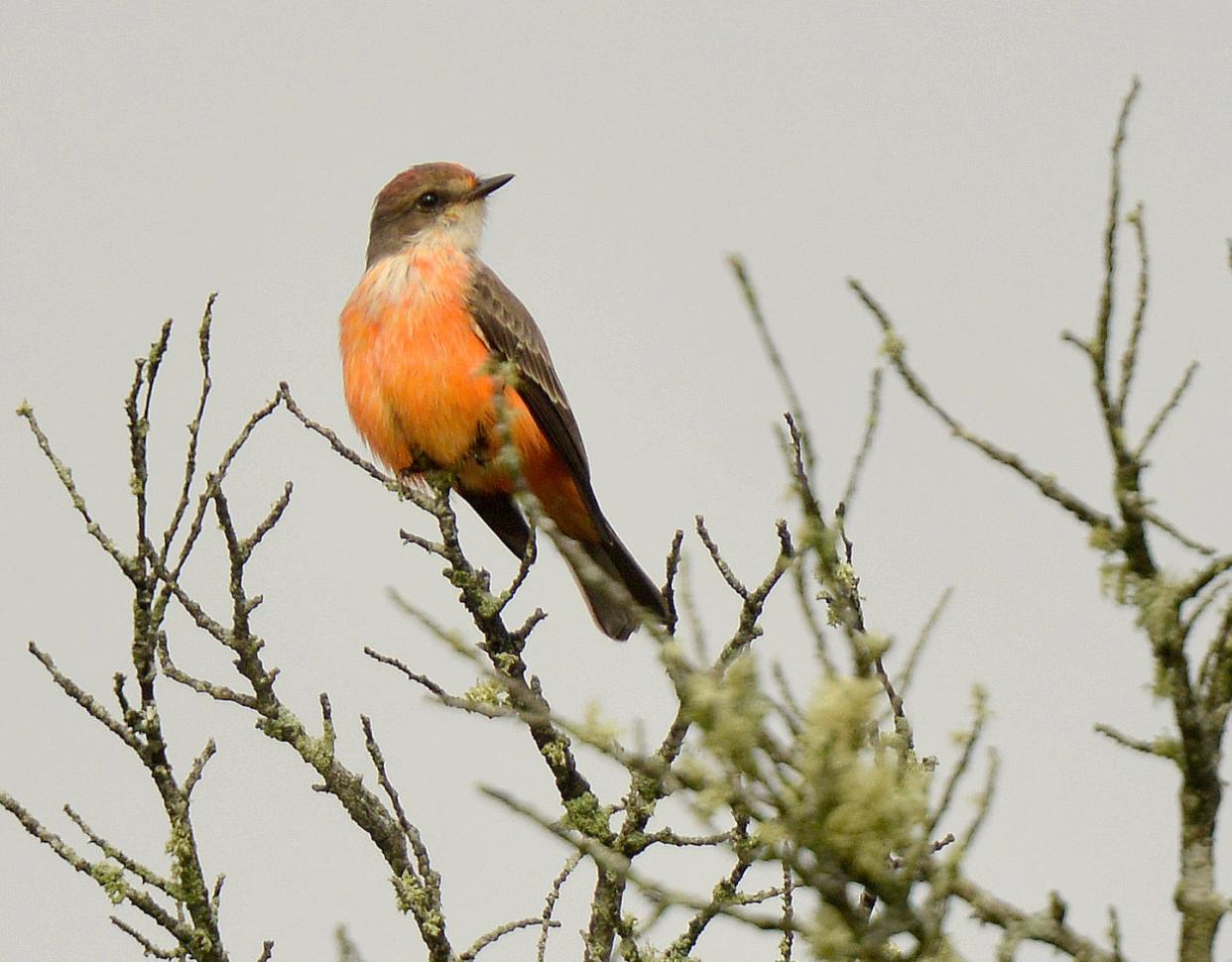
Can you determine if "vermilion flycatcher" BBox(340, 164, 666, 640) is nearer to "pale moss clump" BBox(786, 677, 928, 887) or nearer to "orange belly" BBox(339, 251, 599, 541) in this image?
"orange belly" BBox(339, 251, 599, 541)

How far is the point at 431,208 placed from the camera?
8.96 metres

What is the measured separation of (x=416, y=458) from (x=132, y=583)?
263cm

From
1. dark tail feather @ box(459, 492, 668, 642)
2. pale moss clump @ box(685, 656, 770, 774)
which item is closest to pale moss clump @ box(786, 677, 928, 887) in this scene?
pale moss clump @ box(685, 656, 770, 774)

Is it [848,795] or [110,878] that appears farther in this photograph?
[110,878]

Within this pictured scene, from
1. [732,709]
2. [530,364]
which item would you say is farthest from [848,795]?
[530,364]

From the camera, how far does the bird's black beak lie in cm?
896

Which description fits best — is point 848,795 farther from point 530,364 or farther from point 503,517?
point 530,364

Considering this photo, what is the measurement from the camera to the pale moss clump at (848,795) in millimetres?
2055

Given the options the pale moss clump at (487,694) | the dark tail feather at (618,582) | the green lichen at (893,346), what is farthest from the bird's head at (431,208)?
the green lichen at (893,346)

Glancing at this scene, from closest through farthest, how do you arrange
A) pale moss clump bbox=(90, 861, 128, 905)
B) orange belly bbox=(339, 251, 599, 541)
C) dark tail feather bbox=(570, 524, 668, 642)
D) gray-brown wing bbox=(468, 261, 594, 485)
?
pale moss clump bbox=(90, 861, 128, 905), orange belly bbox=(339, 251, 599, 541), dark tail feather bbox=(570, 524, 668, 642), gray-brown wing bbox=(468, 261, 594, 485)

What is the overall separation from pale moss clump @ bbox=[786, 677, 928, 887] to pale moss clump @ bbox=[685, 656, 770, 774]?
0.21 ft

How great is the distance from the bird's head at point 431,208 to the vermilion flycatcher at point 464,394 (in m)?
0.04

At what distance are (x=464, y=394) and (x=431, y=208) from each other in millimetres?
1964

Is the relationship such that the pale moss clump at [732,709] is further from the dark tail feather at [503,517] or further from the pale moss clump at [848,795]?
the dark tail feather at [503,517]
